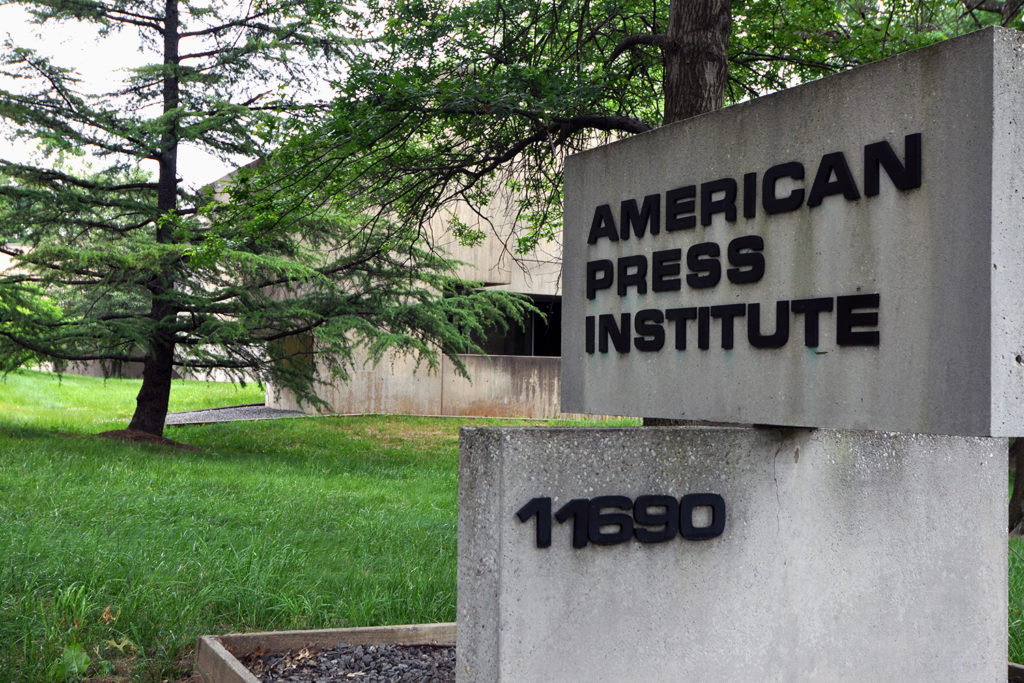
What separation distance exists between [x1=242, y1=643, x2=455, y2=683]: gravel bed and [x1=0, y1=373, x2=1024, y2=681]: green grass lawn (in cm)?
55

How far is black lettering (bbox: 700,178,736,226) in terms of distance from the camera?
3689 millimetres

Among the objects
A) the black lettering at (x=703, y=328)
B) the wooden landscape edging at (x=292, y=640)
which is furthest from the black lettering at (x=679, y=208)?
the wooden landscape edging at (x=292, y=640)

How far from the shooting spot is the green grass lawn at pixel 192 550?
5.19 m

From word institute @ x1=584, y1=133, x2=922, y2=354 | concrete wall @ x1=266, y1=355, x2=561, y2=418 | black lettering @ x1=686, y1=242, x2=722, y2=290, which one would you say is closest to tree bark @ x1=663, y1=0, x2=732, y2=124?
word institute @ x1=584, y1=133, x2=922, y2=354

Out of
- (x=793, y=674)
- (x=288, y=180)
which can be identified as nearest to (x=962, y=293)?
(x=793, y=674)

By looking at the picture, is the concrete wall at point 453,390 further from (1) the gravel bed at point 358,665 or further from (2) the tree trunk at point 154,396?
(1) the gravel bed at point 358,665

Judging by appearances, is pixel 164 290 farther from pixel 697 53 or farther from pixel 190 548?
pixel 697 53

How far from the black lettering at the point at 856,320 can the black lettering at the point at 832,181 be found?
13.3 inches

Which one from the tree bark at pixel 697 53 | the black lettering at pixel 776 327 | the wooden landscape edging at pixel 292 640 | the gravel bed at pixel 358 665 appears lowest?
the gravel bed at pixel 358 665

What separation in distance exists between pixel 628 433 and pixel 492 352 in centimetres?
2364

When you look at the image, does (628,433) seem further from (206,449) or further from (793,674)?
(206,449)

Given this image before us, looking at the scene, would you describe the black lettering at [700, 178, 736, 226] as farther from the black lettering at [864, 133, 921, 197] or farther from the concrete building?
the concrete building

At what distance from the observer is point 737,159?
12.1 feet

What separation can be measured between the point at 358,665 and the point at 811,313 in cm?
276
